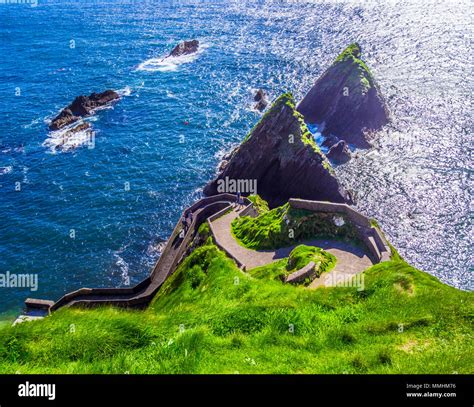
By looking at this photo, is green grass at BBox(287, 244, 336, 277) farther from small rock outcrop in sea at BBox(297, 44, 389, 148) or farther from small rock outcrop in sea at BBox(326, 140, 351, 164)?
small rock outcrop in sea at BBox(297, 44, 389, 148)

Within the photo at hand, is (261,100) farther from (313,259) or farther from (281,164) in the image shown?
(313,259)

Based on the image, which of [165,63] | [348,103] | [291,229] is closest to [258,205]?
[291,229]

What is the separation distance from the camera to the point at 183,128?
8619 cm

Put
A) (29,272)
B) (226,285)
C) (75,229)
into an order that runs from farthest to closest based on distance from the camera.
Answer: (75,229) < (29,272) < (226,285)

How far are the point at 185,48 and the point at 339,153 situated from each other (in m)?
73.2

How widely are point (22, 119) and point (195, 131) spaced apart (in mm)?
34784

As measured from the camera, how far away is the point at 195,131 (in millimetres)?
84500

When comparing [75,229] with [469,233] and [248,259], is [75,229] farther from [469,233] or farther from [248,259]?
[469,233]

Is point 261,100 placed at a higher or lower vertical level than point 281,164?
higher

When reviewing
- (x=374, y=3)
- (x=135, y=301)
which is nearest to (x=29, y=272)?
(x=135, y=301)

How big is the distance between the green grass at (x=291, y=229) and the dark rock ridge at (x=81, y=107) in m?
57.3

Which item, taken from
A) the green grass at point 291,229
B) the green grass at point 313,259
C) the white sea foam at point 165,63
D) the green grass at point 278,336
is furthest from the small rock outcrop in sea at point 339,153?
the white sea foam at point 165,63

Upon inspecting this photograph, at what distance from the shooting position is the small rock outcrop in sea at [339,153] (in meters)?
70.9

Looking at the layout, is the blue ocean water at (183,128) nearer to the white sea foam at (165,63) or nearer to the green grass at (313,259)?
the white sea foam at (165,63)
